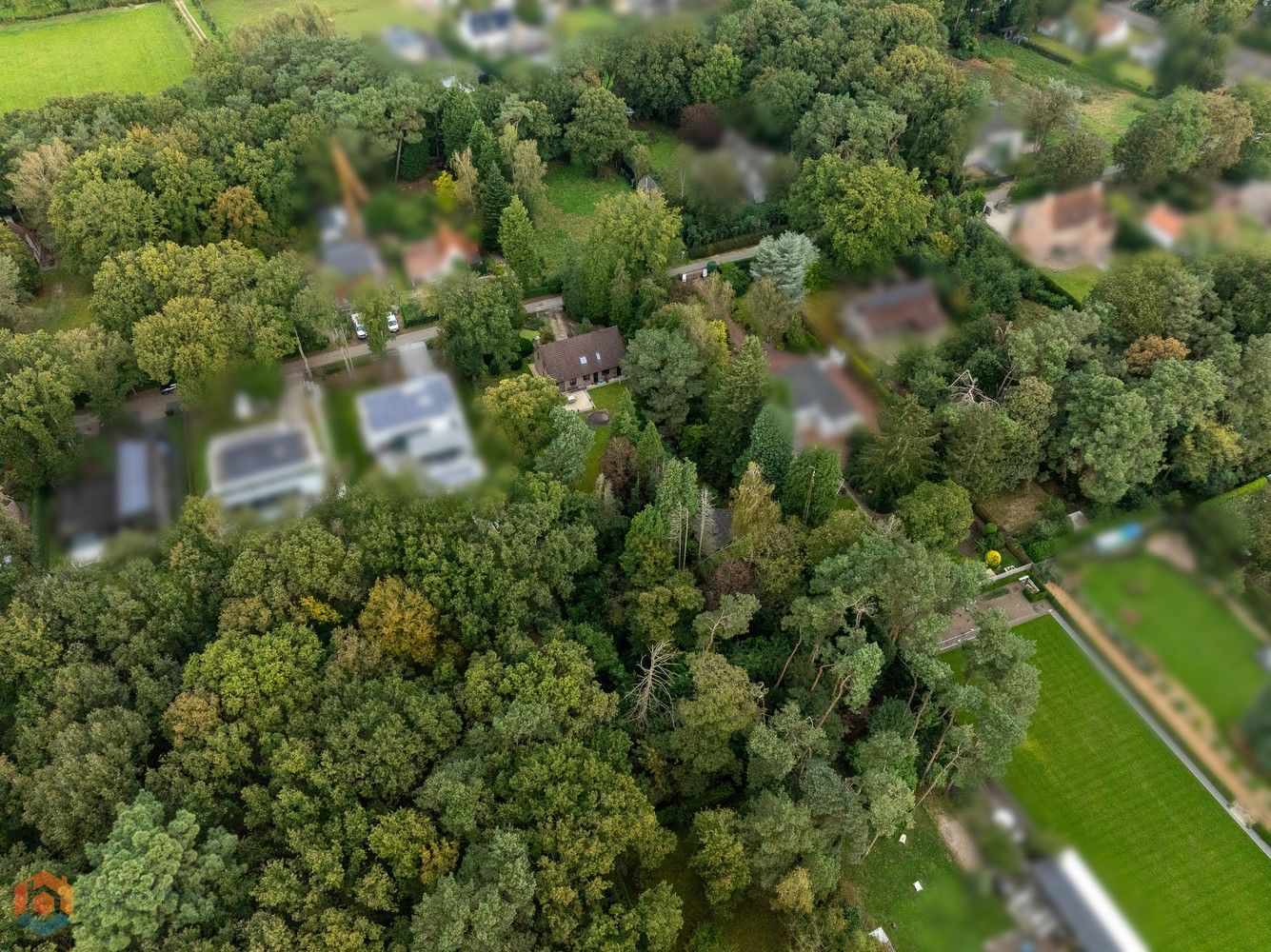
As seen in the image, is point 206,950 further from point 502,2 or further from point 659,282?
point 502,2

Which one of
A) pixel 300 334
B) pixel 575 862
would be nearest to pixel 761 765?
pixel 575 862

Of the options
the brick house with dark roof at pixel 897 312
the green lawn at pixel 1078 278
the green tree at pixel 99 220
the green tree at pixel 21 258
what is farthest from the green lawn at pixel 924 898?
the green tree at pixel 21 258

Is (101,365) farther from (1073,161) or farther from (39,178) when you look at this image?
(1073,161)

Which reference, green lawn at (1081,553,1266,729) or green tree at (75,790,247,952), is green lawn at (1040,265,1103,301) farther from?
green tree at (75,790,247,952)

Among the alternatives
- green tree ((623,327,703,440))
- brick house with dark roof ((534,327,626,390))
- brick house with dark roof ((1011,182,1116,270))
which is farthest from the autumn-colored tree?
brick house with dark roof ((1011,182,1116,270))

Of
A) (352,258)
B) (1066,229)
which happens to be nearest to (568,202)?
(352,258)

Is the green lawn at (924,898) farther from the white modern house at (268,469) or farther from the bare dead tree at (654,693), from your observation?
the white modern house at (268,469)
